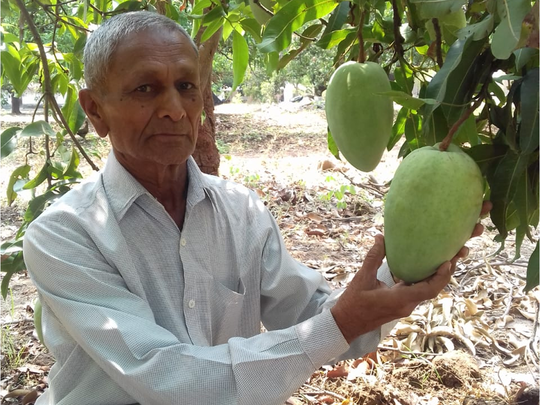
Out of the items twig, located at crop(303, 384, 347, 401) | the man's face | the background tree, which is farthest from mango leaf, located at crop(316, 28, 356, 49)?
twig, located at crop(303, 384, 347, 401)

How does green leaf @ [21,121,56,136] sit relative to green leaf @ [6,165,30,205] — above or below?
above

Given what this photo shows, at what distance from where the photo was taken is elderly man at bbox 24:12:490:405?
1.26 metres

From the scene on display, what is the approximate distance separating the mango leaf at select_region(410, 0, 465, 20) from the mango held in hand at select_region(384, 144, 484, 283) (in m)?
0.21

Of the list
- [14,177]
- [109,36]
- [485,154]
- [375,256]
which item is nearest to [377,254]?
[375,256]

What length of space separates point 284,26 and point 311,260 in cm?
260

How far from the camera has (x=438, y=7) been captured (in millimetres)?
959

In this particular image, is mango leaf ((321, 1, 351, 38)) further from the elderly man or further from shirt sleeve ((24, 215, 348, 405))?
shirt sleeve ((24, 215, 348, 405))

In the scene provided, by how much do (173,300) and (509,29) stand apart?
105 centimetres

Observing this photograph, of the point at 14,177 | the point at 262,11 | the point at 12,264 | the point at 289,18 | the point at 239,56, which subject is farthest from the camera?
the point at 14,177

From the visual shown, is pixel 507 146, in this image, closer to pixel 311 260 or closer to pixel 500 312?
pixel 500 312

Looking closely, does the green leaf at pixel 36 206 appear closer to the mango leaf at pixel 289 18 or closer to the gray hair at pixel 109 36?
the gray hair at pixel 109 36

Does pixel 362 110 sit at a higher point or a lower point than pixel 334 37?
lower

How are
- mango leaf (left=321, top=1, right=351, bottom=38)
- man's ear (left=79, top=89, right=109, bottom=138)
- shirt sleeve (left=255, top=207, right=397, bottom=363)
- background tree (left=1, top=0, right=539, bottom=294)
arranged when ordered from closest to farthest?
1. background tree (left=1, top=0, right=539, bottom=294)
2. mango leaf (left=321, top=1, right=351, bottom=38)
3. man's ear (left=79, top=89, right=109, bottom=138)
4. shirt sleeve (left=255, top=207, right=397, bottom=363)

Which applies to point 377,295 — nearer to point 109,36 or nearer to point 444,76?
point 444,76
